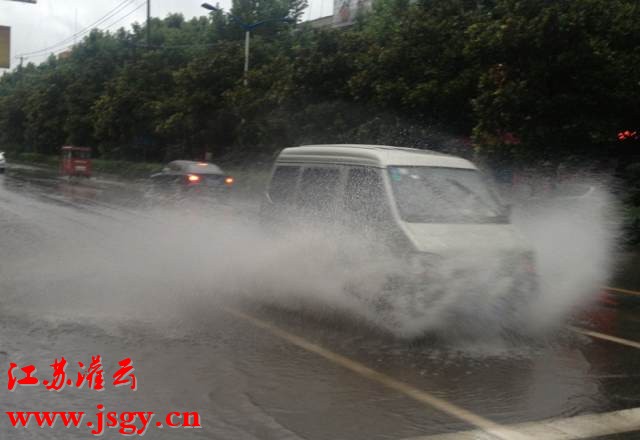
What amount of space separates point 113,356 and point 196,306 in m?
→ 2.15

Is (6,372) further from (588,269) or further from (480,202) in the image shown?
(588,269)

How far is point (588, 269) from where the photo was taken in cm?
1177

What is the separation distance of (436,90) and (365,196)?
551 inches

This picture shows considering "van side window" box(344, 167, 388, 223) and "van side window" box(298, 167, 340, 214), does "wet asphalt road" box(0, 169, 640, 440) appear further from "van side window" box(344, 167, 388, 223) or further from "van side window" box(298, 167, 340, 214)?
"van side window" box(298, 167, 340, 214)

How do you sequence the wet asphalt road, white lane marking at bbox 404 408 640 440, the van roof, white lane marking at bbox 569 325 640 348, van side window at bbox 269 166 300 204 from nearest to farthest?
1. white lane marking at bbox 404 408 640 440
2. the wet asphalt road
3. white lane marking at bbox 569 325 640 348
4. the van roof
5. van side window at bbox 269 166 300 204

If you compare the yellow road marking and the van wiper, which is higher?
the van wiper

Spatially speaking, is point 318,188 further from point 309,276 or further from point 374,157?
point 309,276

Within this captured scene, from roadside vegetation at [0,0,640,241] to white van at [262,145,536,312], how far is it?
902 cm

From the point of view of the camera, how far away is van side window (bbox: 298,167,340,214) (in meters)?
8.31

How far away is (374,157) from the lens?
8.21 meters

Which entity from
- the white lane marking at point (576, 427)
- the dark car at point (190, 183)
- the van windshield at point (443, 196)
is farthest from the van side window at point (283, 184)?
the dark car at point (190, 183)

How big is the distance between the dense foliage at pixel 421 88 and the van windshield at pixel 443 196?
9212 mm

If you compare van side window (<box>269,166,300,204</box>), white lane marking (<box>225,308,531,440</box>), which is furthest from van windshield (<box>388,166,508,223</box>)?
white lane marking (<box>225,308,531,440</box>)

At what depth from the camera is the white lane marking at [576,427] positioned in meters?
4.70
